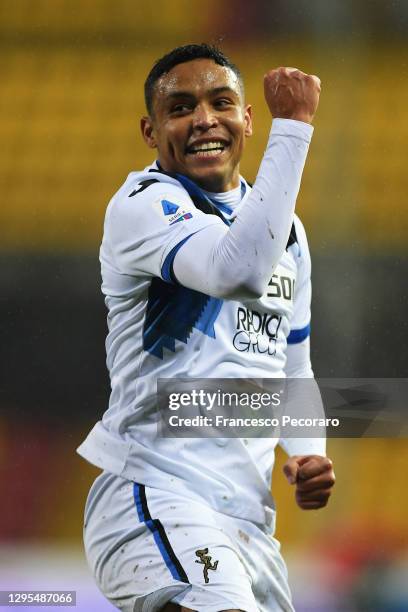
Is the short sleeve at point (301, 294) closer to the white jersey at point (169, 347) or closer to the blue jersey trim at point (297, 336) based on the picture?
the blue jersey trim at point (297, 336)

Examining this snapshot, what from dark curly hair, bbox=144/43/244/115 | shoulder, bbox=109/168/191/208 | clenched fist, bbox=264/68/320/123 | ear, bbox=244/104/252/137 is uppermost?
dark curly hair, bbox=144/43/244/115

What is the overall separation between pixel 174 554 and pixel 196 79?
85cm

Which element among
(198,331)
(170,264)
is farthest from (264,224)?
(198,331)

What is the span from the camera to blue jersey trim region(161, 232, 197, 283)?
5.51 feet

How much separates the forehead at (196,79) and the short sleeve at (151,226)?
0.21 metres

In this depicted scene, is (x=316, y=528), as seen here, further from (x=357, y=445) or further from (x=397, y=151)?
(x=397, y=151)

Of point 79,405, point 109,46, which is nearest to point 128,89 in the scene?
point 109,46

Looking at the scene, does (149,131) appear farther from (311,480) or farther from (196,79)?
(311,480)

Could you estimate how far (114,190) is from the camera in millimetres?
3674

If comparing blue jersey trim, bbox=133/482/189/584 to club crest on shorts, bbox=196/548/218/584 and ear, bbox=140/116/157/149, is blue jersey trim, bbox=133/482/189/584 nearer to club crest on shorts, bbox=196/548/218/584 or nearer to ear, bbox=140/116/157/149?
club crest on shorts, bbox=196/548/218/584

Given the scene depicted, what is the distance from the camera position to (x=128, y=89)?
384 centimetres

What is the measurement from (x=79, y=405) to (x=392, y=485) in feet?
3.45

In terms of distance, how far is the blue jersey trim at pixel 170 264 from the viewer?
66.2 inches

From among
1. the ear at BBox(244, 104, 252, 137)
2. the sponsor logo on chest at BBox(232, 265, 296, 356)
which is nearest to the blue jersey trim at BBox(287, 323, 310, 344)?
the sponsor logo on chest at BBox(232, 265, 296, 356)
